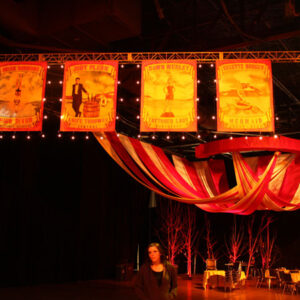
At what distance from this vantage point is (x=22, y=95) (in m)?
5.75

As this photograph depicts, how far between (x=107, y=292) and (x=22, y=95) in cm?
470

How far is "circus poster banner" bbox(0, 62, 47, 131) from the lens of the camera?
5.65 meters

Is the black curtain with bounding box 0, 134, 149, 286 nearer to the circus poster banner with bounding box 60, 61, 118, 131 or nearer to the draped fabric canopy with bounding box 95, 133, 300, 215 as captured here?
the draped fabric canopy with bounding box 95, 133, 300, 215

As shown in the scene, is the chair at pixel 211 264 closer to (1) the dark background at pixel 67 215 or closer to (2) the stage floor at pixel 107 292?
(2) the stage floor at pixel 107 292

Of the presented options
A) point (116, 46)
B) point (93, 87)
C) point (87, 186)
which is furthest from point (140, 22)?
point (87, 186)

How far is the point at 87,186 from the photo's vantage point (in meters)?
10.2

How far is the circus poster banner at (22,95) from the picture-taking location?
5652 millimetres

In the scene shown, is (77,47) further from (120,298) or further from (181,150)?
(181,150)

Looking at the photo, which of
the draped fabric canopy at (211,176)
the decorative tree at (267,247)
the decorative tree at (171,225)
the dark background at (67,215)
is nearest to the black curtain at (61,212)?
the dark background at (67,215)

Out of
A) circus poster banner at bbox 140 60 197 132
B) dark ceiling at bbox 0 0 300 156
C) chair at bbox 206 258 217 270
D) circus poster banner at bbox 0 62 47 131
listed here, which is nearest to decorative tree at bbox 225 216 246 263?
chair at bbox 206 258 217 270

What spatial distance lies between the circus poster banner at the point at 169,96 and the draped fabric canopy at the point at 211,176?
3.65ft

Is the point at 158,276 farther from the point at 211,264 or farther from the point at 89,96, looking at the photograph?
the point at 211,264

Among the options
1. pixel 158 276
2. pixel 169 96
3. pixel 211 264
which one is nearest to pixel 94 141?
pixel 211 264

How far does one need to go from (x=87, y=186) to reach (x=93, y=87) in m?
4.94
